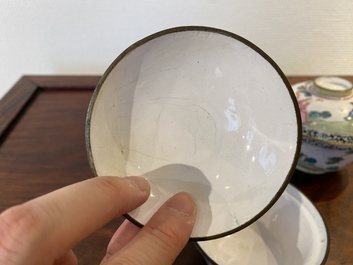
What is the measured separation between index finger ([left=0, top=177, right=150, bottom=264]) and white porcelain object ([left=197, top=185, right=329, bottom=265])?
0.60 ft

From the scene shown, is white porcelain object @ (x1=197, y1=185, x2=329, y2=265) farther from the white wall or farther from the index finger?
the white wall

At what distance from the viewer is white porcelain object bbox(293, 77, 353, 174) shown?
0.50 meters

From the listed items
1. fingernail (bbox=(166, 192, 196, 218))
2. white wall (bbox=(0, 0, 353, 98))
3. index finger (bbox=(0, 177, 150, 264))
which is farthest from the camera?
white wall (bbox=(0, 0, 353, 98))

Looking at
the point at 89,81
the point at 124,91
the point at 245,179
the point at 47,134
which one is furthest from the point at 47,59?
the point at 245,179

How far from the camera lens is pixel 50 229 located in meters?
0.25

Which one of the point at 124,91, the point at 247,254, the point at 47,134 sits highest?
the point at 124,91

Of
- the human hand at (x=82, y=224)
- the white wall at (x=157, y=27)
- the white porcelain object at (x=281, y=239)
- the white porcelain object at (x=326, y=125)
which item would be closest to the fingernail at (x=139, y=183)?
the human hand at (x=82, y=224)

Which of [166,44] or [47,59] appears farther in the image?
[47,59]

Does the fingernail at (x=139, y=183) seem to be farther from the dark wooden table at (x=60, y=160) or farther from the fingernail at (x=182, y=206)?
the dark wooden table at (x=60, y=160)

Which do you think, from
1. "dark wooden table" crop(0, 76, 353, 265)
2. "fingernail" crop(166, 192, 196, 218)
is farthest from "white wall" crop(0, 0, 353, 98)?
"fingernail" crop(166, 192, 196, 218)

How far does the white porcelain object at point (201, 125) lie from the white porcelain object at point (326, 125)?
0.37ft

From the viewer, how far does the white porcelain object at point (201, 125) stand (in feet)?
1.30

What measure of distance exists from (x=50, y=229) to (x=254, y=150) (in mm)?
294

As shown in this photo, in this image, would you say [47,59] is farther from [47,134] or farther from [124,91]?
[124,91]
